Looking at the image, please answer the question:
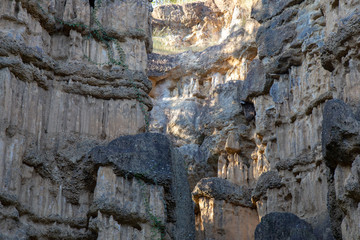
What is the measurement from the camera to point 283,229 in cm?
1585

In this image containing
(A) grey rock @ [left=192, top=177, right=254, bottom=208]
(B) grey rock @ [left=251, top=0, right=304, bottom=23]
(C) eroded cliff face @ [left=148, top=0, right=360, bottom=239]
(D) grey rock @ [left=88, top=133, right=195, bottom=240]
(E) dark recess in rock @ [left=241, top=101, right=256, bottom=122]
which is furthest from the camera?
(E) dark recess in rock @ [left=241, top=101, right=256, bottom=122]

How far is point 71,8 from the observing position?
20328 mm

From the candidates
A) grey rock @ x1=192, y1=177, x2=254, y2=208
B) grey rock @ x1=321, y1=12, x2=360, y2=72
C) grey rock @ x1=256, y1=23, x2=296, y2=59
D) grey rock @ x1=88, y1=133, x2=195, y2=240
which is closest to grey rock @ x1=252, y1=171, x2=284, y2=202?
grey rock @ x1=192, y1=177, x2=254, y2=208

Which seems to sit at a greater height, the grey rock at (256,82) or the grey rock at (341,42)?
the grey rock at (256,82)

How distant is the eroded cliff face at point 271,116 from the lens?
538 inches

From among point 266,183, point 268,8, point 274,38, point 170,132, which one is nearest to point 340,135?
point 266,183

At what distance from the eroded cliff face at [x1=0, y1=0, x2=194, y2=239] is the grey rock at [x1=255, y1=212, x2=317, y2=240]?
7.62 feet

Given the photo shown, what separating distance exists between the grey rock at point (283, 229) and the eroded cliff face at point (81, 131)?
91.4 inches

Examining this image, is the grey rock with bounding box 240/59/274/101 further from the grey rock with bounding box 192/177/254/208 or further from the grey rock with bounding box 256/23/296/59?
the grey rock with bounding box 192/177/254/208

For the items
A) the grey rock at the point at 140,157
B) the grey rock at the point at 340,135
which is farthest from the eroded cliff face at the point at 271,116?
the grey rock at the point at 140,157

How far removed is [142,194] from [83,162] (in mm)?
2305

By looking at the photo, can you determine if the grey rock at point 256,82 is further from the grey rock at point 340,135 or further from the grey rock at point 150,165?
the grey rock at point 340,135

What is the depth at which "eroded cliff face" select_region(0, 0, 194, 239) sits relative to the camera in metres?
16.4

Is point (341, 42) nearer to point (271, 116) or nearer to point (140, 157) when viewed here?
point (140, 157)
